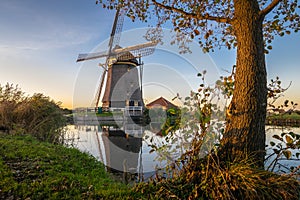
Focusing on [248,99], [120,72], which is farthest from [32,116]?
[120,72]

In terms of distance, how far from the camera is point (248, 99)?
2391 mm

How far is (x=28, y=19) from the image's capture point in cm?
977

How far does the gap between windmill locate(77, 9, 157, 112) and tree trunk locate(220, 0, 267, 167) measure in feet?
63.9

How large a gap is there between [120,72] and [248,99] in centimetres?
2161

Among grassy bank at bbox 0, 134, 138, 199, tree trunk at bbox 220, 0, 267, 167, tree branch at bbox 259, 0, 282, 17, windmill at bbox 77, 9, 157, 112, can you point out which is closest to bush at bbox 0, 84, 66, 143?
grassy bank at bbox 0, 134, 138, 199

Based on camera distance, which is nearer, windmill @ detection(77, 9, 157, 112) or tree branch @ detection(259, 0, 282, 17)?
tree branch @ detection(259, 0, 282, 17)

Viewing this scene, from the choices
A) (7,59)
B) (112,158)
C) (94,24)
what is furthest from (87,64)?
(112,158)

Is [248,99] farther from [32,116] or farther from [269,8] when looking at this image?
[32,116]

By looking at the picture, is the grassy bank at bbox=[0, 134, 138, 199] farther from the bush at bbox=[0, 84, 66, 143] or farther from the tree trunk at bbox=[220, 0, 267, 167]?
the bush at bbox=[0, 84, 66, 143]

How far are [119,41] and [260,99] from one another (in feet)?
77.2

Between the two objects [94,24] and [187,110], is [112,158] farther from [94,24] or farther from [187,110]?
[94,24]

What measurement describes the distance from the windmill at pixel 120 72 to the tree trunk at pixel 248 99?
1948 cm

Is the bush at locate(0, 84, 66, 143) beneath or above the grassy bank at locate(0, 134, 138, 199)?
above

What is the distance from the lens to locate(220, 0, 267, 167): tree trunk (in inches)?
93.0
